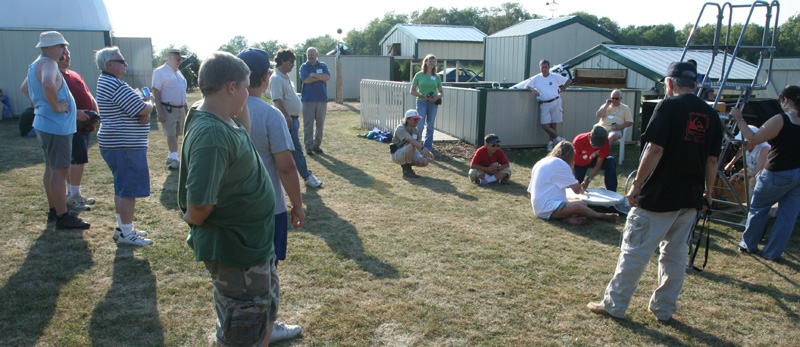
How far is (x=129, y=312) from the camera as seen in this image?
3359 mm

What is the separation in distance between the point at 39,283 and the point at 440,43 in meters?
25.7

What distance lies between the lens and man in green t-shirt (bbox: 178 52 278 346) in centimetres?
194

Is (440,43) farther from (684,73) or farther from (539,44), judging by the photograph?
(684,73)

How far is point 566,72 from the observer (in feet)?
41.0

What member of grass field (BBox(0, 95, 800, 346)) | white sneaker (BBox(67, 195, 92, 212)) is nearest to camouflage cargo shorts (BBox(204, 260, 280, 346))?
grass field (BBox(0, 95, 800, 346))

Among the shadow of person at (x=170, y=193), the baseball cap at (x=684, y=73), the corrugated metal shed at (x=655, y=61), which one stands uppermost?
the corrugated metal shed at (x=655, y=61)

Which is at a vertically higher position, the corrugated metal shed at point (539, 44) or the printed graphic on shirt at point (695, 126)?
the corrugated metal shed at point (539, 44)

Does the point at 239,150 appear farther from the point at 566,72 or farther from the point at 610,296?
the point at 566,72

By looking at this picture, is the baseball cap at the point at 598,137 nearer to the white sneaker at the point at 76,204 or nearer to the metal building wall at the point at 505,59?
the white sneaker at the point at 76,204

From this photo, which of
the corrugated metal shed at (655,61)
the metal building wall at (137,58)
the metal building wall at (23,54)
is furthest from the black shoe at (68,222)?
the metal building wall at (137,58)

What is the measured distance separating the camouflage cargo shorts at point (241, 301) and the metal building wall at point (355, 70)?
65.1ft

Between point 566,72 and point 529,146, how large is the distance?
3396 millimetres

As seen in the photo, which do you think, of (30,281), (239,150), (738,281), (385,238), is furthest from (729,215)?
(30,281)

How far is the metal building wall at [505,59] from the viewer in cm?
1788
